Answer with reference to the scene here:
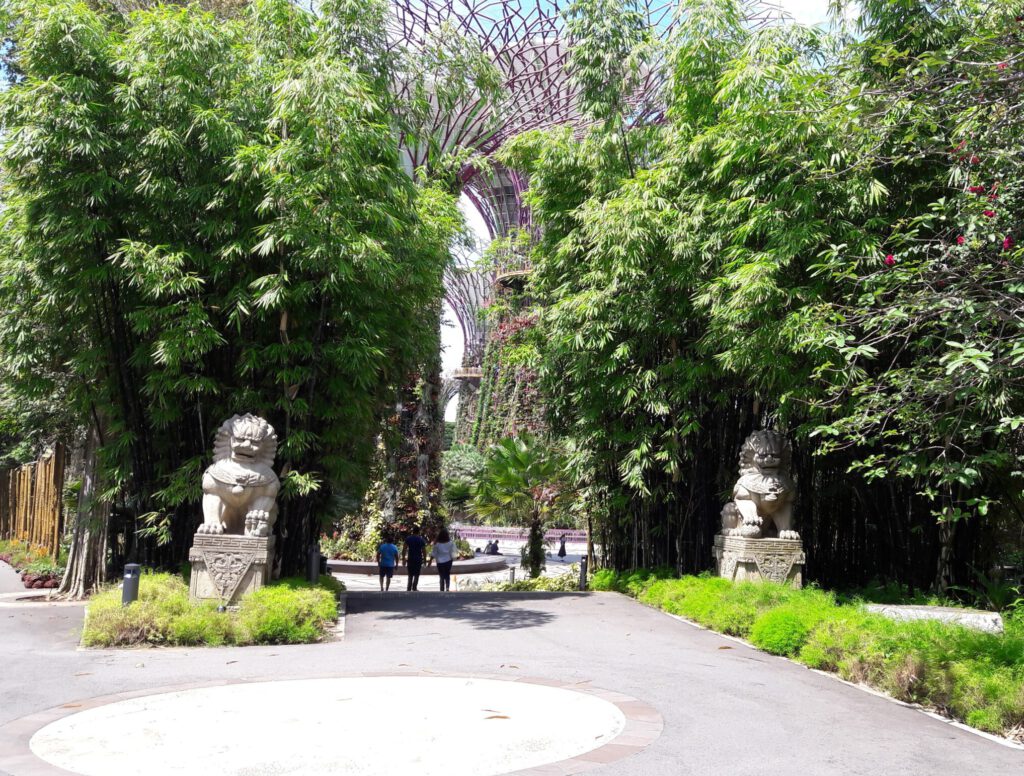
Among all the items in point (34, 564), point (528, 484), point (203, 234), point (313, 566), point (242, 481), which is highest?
point (203, 234)

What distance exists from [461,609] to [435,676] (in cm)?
369

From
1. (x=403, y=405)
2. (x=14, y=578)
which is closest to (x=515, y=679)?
A: (x=14, y=578)

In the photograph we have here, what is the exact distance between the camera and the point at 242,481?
8305 millimetres

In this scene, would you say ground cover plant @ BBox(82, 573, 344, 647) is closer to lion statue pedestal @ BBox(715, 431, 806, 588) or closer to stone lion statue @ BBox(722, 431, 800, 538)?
lion statue pedestal @ BBox(715, 431, 806, 588)

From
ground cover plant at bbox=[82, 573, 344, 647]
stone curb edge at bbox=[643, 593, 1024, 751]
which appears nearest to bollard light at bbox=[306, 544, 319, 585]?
ground cover plant at bbox=[82, 573, 344, 647]

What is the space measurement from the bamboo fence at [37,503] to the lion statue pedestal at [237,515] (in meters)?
8.10

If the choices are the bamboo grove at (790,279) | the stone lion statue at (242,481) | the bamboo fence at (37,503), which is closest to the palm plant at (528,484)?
the bamboo grove at (790,279)

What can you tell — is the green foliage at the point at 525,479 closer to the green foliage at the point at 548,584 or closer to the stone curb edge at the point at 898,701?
the green foliage at the point at 548,584

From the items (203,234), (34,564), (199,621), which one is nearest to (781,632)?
(199,621)

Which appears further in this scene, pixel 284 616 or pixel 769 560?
pixel 769 560

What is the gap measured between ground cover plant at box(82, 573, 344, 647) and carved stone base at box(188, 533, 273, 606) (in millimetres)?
267

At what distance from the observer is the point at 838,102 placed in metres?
5.51

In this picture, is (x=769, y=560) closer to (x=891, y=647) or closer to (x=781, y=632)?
(x=781, y=632)

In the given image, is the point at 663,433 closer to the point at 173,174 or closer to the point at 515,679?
the point at 515,679
